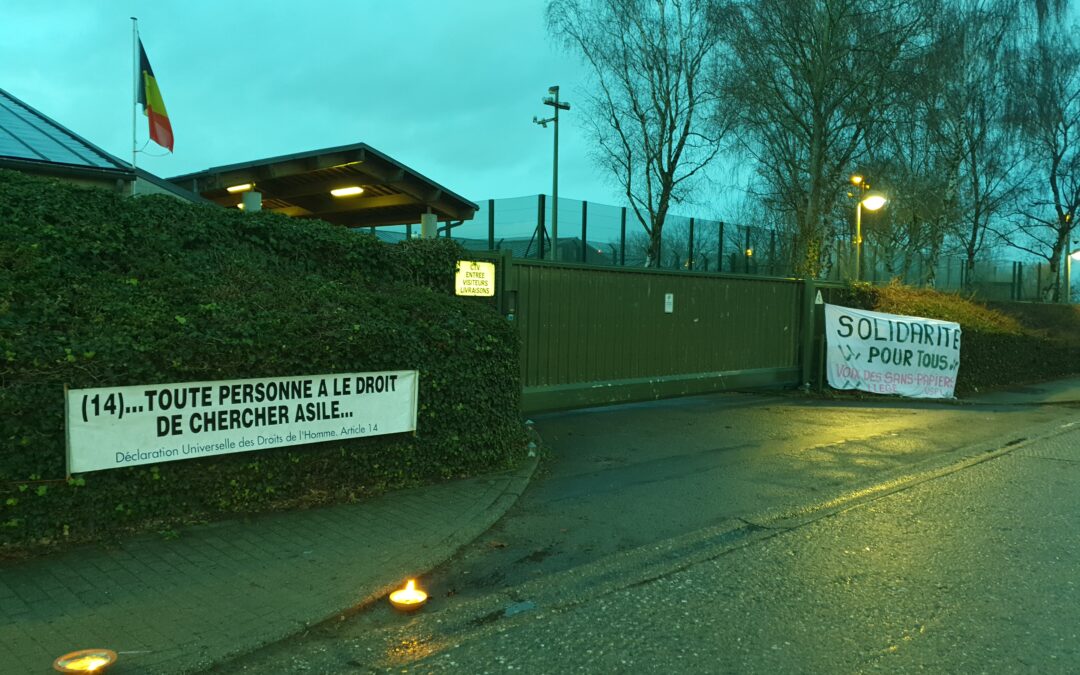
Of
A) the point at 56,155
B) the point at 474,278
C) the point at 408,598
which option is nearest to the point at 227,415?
the point at 408,598

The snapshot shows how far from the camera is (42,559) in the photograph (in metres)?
4.75

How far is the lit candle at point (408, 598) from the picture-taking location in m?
4.32

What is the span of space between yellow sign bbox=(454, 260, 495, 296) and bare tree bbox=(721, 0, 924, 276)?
14.4m

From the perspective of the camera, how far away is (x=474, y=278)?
360 inches

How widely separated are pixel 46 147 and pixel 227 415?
7738 millimetres

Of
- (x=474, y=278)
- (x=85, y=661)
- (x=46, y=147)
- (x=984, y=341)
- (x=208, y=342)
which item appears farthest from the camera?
(x=984, y=341)

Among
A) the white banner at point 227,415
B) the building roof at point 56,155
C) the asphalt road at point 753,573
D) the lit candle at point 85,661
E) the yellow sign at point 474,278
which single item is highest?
the building roof at point 56,155

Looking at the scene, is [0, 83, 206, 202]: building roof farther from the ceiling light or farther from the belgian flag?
the ceiling light

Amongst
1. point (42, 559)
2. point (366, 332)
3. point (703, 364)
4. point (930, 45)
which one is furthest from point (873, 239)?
point (42, 559)

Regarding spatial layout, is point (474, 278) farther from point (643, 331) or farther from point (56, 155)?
point (56, 155)

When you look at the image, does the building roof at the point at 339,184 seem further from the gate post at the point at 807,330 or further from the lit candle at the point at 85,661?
the lit candle at the point at 85,661

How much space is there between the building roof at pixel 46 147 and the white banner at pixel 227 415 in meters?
6.18

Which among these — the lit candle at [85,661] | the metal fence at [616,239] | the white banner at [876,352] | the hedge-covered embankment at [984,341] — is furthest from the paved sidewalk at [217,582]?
the hedge-covered embankment at [984,341]

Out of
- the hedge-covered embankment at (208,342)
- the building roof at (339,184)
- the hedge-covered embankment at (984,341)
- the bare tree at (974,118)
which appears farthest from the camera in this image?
the bare tree at (974,118)
